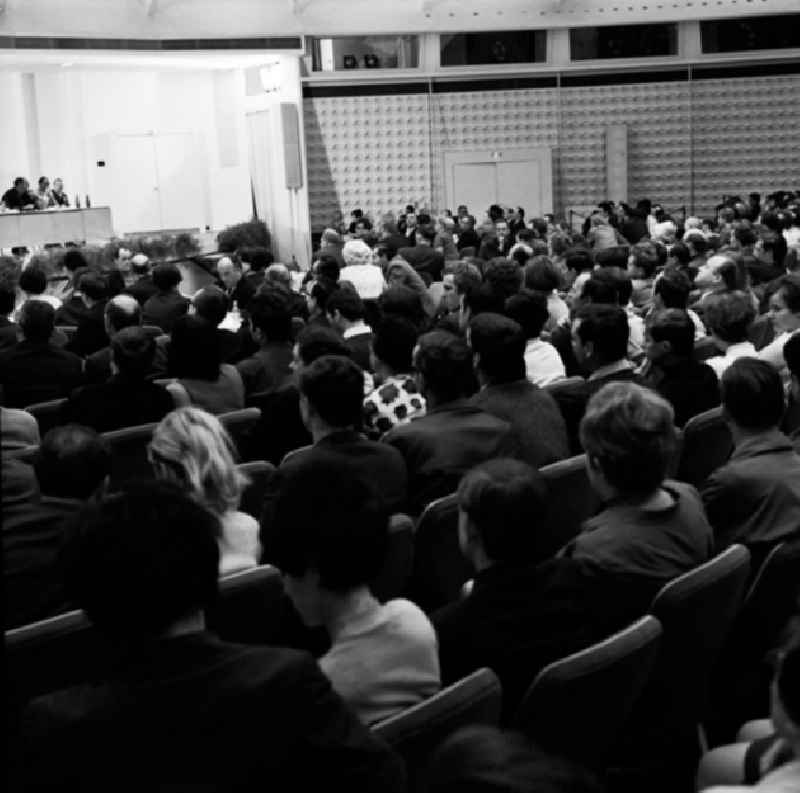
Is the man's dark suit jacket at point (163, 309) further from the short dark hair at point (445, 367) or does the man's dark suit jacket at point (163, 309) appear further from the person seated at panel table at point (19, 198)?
the person seated at panel table at point (19, 198)

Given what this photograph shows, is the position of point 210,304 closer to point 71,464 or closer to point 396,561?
point 71,464

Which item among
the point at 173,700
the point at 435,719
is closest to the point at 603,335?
the point at 435,719

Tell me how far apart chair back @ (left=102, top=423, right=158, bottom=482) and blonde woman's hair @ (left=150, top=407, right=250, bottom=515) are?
149 cm

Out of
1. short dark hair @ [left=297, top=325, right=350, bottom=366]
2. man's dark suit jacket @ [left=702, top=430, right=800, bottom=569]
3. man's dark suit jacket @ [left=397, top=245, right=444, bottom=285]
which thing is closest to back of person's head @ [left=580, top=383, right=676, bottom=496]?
man's dark suit jacket @ [left=702, top=430, right=800, bottom=569]

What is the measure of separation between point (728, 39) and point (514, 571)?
19.0 meters

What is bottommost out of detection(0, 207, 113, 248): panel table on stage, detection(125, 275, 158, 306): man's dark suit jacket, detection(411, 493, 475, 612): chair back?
detection(411, 493, 475, 612): chair back

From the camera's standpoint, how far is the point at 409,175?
20.4 metres

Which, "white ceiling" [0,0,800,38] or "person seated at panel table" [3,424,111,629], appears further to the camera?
"white ceiling" [0,0,800,38]

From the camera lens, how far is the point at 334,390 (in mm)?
4539

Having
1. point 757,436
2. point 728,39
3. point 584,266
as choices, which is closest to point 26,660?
point 757,436

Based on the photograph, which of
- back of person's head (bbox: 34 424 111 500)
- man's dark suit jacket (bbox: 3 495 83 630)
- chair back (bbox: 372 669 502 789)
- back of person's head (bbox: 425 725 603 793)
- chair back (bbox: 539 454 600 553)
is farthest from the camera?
chair back (bbox: 539 454 600 553)

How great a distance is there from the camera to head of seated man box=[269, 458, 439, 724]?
8.65 feet

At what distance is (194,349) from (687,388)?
7.69 ft

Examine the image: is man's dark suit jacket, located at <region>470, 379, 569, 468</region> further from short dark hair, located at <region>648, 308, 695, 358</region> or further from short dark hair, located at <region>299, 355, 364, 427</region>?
short dark hair, located at <region>648, 308, 695, 358</region>
